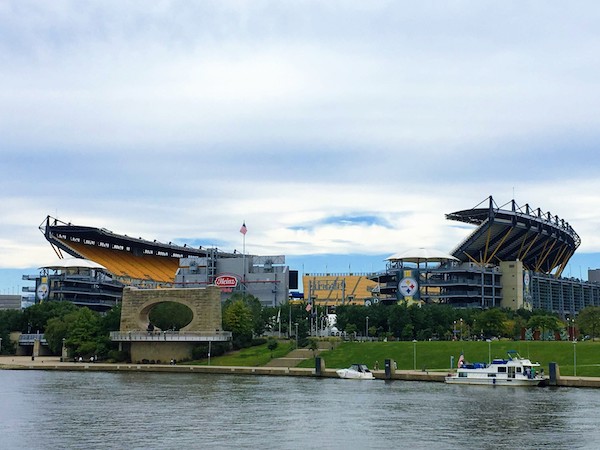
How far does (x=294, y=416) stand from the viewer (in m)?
75.0

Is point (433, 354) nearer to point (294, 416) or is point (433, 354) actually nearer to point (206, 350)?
point (206, 350)

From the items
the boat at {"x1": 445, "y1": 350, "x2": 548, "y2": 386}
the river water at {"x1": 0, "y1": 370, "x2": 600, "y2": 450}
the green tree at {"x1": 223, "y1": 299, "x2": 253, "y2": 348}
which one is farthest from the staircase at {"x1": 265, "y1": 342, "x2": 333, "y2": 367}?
the boat at {"x1": 445, "y1": 350, "x2": 548, "y2": 386}

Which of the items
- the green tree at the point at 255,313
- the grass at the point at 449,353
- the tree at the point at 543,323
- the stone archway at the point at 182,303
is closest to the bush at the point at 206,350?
the stone archway at the point at 182,303

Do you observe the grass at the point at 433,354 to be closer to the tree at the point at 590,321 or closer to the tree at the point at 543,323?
the tree at the point at 590,321

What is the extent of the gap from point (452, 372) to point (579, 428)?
51262 millimetres

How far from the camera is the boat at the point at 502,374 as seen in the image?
10575cm

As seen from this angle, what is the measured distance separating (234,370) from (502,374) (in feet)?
148

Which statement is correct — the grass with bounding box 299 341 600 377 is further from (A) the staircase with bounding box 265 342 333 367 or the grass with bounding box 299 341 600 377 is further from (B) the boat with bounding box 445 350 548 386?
(B) the boat with bounding box 445 350 548 386

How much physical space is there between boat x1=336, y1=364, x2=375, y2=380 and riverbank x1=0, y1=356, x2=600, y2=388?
1310mm

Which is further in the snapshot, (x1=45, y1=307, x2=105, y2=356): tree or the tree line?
(x1=45, y1=307, x2=105, y2=356): tree

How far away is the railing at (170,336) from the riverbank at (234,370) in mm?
5940

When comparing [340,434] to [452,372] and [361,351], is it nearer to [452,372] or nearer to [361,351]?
[452,372]

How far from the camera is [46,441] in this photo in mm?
60750

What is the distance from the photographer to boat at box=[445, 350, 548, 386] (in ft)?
347
